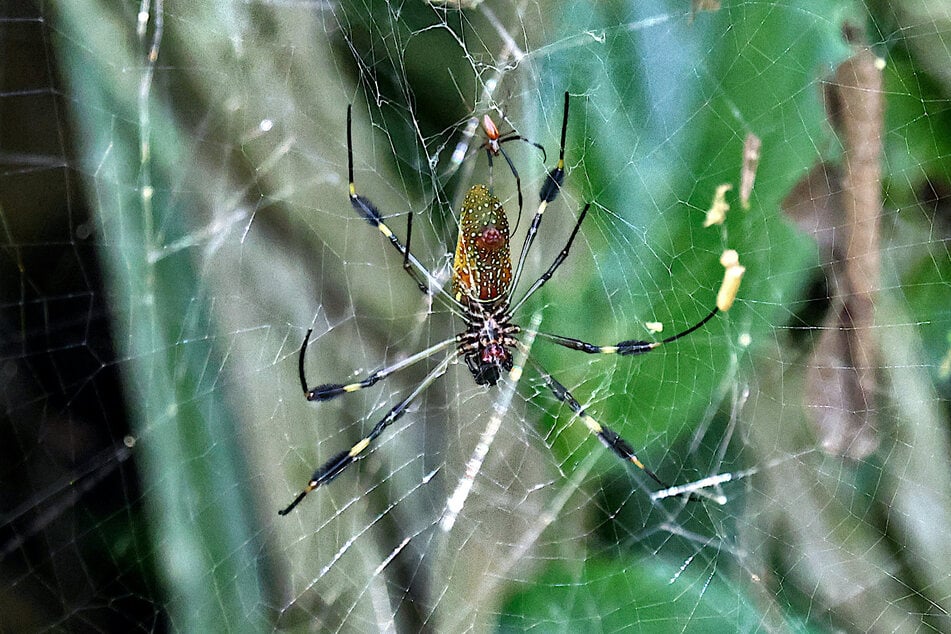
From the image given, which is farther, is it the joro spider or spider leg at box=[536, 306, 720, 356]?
A: spider leg at box=[536, 306, 720, 356]

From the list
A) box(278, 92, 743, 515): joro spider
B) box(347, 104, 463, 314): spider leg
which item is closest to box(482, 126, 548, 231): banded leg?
box(278, 92, 743, 515): joro spider

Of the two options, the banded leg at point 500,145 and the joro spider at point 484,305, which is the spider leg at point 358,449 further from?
the banded leg at point 500,145

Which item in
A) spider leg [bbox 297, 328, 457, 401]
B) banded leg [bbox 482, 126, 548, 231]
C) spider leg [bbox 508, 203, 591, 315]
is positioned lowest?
spider leg [bbox 297, 328, 457, 401]

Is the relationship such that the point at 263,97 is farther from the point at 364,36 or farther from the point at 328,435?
the point at 328,435

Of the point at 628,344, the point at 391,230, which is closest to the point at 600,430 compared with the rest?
the point at 628,344

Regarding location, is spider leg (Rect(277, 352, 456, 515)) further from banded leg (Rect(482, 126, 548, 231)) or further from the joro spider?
banded leg (Rect(482, 126, 548, 231))

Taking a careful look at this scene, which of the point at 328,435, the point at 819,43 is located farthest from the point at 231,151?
the point at 819,43
